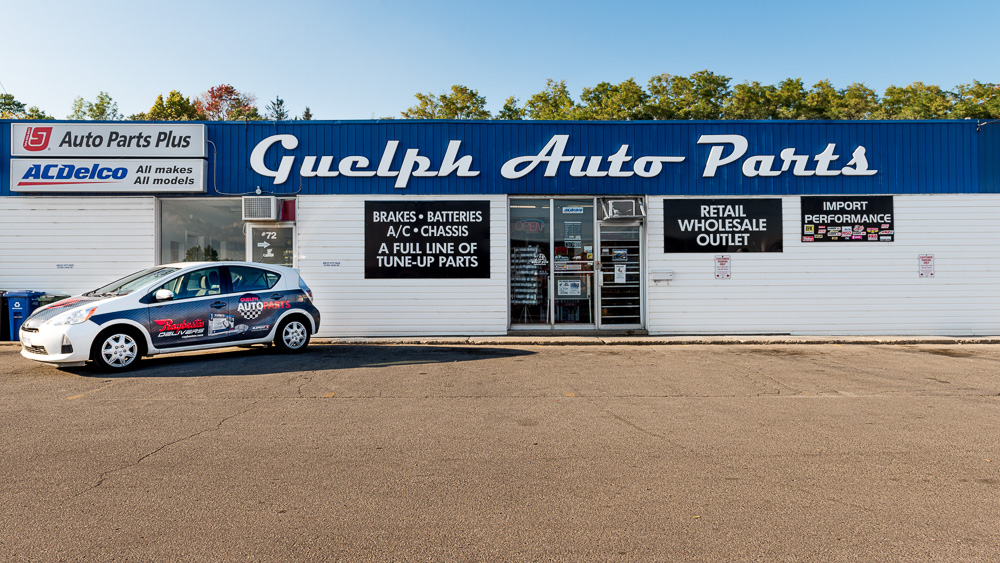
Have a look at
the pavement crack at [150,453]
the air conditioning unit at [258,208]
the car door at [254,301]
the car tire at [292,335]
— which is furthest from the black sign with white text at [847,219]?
the pavement crack at [150,453]

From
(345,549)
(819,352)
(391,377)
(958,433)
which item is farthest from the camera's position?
(819,352)

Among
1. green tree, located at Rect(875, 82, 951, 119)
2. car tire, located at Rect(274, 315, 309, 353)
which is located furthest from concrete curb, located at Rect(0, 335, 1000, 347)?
green tree, located at Rect(875, 82, 951, 119)

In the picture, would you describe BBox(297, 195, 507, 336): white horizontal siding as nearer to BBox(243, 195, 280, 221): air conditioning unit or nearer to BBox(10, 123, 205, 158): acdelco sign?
BBox(243, 195, 280, 221): air conditioning unit

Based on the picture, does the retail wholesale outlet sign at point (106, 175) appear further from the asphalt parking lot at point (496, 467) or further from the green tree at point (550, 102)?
the green tree at point (550, 102)

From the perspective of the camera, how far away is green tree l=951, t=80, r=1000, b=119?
40438mm

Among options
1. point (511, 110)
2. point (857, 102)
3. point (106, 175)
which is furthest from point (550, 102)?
point (106, 175)

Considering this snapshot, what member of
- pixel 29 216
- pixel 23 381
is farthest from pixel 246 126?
pixel 23 381

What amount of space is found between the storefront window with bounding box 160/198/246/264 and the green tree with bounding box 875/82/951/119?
41.8 metres

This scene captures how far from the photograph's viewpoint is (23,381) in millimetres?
8117

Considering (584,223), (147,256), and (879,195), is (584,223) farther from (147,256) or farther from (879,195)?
(147,256)

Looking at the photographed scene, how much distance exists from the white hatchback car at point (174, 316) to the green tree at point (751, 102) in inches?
1473

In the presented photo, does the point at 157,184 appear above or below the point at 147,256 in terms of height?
above

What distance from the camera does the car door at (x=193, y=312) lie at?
9.31m

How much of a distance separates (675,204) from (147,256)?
38.5ft
